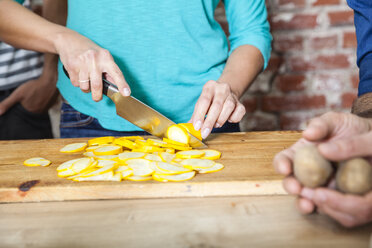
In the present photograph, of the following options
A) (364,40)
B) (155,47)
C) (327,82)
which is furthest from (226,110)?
(327,82)

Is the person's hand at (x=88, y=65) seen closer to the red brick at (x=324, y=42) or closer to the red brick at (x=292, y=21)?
the red brick at (x=292, y=21)

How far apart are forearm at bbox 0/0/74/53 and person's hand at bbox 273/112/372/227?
0.75 meters

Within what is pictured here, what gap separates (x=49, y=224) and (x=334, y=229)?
482 mm

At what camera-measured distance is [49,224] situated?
1.96 feet

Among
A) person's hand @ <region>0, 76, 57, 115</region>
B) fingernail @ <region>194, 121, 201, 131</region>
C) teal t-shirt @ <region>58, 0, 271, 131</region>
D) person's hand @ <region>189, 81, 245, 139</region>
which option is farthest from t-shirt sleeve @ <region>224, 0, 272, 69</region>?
person's hand @ <region>0, 76, 57, 115</region>

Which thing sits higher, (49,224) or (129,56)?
(129,56)

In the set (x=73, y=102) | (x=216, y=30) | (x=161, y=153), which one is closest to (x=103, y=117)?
(x=73, y=102)

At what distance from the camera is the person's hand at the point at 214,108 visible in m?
0.92

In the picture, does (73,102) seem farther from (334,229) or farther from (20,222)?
(334,229)

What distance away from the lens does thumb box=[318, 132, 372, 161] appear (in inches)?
19.1

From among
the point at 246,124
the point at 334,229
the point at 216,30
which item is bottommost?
the point at 246,124

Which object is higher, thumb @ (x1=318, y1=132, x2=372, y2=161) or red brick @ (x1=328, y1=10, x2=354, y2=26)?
red brick @ (x1=328, y1=10, x2=354, y2=26)

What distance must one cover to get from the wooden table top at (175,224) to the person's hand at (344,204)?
36 millimetres

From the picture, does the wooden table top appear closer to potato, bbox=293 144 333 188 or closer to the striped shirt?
potato, bbox=293 144 333 188
